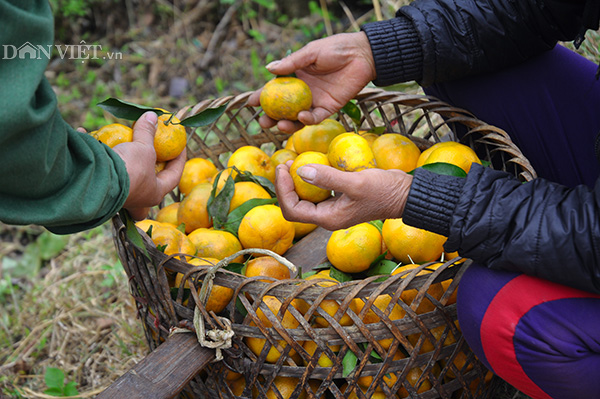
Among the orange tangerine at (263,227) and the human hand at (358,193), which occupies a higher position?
the human hand at (358,193)

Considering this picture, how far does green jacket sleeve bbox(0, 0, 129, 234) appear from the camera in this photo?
32.6 inches

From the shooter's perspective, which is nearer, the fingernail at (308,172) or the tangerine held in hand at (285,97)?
the fingernail at (308,172)

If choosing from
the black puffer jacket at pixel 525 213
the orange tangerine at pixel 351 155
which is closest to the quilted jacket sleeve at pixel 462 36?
the black puffer jacket at pixel 525 213

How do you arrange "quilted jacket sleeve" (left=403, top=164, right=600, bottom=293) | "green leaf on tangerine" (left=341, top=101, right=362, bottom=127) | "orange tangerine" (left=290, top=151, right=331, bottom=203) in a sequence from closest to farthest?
1. "quilted jacket sleeve" (left=403, top=164, right=600, bottom=293)
2. "orange tangerine" (left=290, top=151, right=331, bottom=203)
3. "green leaf on tangerine" (left=341, top=101, right=362, bottom=127)

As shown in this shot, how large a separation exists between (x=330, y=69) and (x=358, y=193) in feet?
2.40

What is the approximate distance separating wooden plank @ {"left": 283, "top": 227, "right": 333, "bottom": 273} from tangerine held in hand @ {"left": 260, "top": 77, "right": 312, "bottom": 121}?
1.38ft

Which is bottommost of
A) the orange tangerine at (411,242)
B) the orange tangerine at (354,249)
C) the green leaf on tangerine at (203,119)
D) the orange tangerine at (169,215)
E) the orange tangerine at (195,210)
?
the orange tangerine at (169,215)

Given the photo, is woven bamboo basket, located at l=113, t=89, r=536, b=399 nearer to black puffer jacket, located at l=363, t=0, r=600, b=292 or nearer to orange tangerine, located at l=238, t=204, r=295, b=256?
black puffer jacket, located at l=363, t=0, r=600, b=292

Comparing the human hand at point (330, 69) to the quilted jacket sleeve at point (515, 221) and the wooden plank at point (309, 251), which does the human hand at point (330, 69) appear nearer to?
the wooden plank at point (309, 251)

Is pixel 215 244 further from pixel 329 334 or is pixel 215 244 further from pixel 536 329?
pixel 536 329

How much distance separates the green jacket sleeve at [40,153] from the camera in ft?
2.72

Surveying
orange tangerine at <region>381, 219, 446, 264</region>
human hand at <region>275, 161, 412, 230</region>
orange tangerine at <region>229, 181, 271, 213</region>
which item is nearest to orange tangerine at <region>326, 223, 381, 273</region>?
orange tangerine at <region>381, 219, 446, 264</region>

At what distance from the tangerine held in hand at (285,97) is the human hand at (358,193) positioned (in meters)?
0.54

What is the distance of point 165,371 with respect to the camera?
113 centimetres
